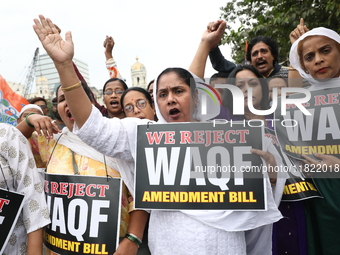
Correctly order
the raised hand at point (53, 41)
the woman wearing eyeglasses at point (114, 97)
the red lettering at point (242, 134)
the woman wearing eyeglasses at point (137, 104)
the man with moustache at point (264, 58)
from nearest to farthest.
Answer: the raised hand at point (53, 41) < the red lettering at point (242, 134) < the woman wearing eyeglasses at point (137, 104) < the woman wearing eyeglasses at point (114, 97) < the man with moustache at point (264, 58)

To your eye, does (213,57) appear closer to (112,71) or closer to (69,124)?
(112,71)

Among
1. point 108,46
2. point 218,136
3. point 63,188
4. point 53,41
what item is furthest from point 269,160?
point 108,46

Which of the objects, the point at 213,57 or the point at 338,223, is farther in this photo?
the point at 213,57

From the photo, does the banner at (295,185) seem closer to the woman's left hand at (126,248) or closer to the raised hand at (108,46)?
the woman's left hand at (126,248)

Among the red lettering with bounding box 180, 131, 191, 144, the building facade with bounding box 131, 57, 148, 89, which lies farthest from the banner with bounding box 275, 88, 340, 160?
the building facade with bounding box 131, 57, 148, 89

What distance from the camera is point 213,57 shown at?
362 cm

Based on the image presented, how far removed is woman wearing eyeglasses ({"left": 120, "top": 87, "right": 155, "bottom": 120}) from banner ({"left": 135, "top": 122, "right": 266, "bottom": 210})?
1.06m

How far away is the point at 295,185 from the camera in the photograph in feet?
7.25

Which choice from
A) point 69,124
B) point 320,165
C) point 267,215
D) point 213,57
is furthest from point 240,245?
point 213,57

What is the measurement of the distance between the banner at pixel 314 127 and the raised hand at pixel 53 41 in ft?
4.89

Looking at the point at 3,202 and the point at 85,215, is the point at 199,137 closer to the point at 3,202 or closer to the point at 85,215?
the point at 85,215

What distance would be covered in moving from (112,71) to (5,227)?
9.54 ft

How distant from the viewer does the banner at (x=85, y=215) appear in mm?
1966

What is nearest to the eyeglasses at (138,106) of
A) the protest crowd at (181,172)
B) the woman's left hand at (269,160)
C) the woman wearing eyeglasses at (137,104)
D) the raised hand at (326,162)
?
the woman wearing eyeglasses at (137,104)
